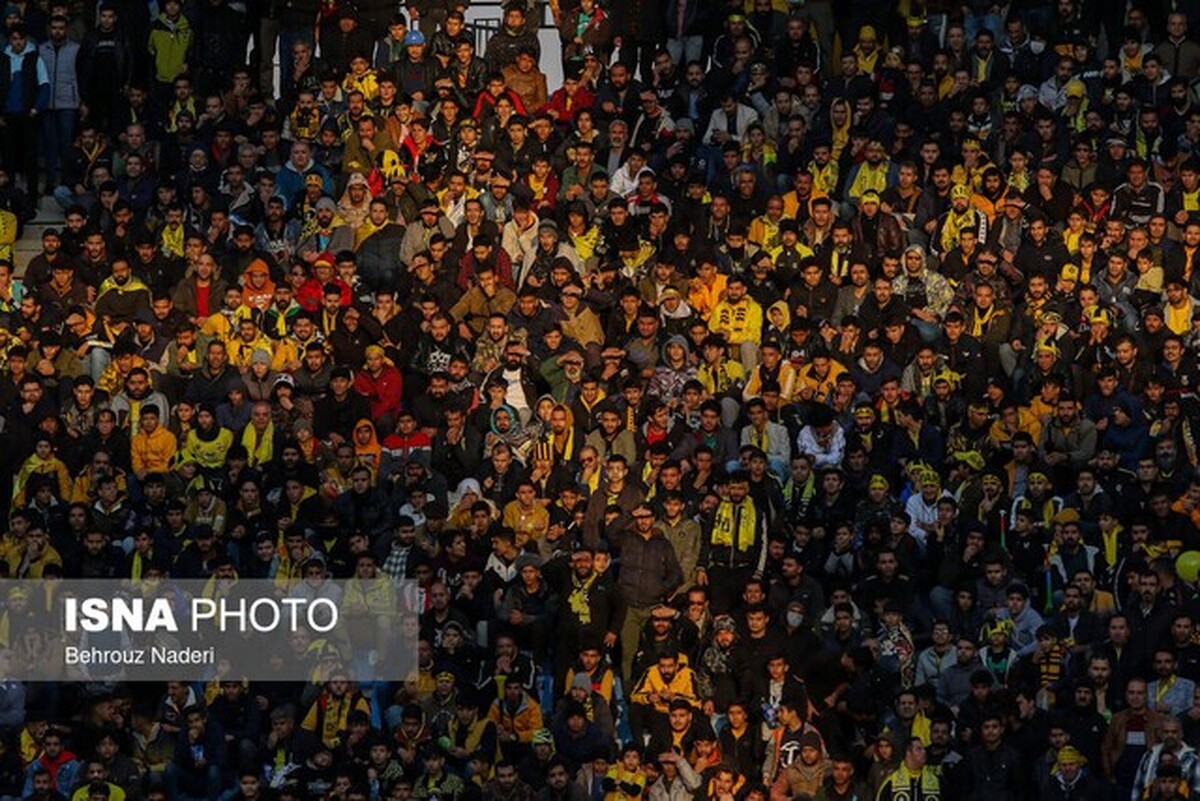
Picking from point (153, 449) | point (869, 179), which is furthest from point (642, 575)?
point (869, 179)

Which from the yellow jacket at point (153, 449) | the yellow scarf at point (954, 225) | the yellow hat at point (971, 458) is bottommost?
the yellow jacket at point (153, 449)

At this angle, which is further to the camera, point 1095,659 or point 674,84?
point 674,84

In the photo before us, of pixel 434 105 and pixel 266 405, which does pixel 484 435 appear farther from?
pixel 434 105

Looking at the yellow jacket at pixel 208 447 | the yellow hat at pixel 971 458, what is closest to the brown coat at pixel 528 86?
the yellow jacket at pixel 208 447

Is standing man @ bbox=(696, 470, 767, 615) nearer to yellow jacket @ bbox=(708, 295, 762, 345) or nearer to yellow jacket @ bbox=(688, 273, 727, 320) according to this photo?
yellow jacket @ bbox=(708, 295, 762, 345)

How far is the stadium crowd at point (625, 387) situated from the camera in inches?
1190

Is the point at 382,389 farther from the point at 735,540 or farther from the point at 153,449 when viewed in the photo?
the point at 735,540

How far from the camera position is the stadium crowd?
99.2ft

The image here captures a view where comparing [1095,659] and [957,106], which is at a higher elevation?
[957,106]

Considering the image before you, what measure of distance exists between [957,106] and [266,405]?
7.98 m

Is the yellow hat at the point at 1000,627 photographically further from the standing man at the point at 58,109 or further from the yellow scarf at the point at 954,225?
the standing man at the point at 58,109

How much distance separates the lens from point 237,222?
36.4 meters

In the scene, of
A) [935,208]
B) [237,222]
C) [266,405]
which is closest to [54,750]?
[266,405]

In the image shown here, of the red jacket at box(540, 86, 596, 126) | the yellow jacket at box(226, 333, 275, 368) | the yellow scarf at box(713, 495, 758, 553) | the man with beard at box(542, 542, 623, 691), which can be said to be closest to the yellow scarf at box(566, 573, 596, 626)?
the man with beard at box(542, 542, 623, 691)
